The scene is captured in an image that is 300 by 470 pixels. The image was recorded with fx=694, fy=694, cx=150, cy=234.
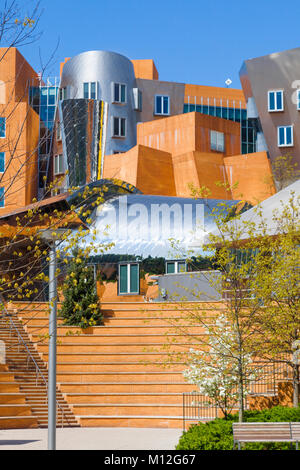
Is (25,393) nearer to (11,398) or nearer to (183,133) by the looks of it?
(11,398)

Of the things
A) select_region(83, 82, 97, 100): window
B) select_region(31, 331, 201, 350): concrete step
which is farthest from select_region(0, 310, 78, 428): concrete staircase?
select_region(83, 82, 97, 100): window

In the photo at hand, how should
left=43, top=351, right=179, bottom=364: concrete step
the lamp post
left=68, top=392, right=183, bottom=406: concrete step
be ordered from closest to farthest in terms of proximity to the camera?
the lamp post, left=68, top=392, right=183, bottom=406: concrete step, left=43, top=351, right=179, bottom=364: concrete step

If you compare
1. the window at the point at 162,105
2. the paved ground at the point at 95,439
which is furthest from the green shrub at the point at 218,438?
the window at the point at 162,105

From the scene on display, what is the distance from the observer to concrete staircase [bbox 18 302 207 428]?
21.9m

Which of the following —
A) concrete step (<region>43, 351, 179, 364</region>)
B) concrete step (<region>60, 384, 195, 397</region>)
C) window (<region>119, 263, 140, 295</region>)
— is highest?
window (<region>119, 263, 140, 295</region>)

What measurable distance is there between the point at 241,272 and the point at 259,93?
132 feet

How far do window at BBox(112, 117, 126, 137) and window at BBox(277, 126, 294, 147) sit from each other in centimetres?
1217

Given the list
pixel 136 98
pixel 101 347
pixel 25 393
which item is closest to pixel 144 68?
pixel 136 98

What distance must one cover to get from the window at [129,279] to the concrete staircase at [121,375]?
6779 mm

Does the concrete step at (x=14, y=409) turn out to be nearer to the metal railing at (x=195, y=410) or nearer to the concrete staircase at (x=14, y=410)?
the concrete staircase at (x=14, y=410)

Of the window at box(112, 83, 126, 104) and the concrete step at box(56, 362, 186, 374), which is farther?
the window at box(112, 83, 126, 104)

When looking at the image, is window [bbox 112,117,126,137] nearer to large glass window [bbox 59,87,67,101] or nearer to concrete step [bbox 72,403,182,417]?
large glass window [bbox 59,87,67,101]

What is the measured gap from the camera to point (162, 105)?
193 feet
